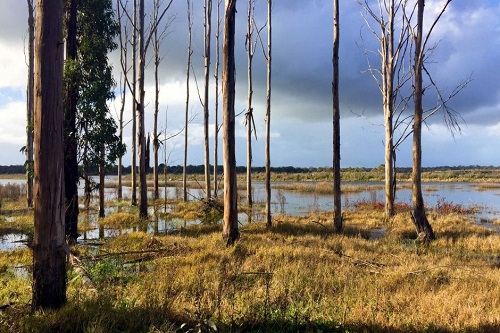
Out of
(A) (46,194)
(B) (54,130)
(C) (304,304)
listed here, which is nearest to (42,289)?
(A) (46,194)

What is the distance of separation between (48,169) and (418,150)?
1112 cm

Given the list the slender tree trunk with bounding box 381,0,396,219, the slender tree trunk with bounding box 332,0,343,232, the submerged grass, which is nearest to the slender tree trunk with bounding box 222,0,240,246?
the submerged grass

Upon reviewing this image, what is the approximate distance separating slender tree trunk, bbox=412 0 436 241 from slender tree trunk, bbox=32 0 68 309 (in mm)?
10556

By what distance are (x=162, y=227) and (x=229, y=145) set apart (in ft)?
20.5

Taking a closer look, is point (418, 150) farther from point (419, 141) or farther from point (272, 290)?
point (272, 290)

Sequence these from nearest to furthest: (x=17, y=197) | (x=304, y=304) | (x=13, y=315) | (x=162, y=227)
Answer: (x=13, y=315), (x=304, y=304), (x=162, y=227), (x=17, y=197)

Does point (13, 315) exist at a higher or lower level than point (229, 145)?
lower

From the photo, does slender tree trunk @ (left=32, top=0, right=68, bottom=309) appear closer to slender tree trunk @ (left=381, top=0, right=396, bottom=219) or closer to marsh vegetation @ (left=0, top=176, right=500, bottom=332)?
marsh vegetation @ (left=0, top=176, right=500, bottom=332)

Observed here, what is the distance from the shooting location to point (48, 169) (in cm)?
455

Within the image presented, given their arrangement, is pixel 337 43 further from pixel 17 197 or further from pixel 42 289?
pixel 17 197

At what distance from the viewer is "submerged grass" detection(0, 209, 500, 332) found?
4336 millimetres

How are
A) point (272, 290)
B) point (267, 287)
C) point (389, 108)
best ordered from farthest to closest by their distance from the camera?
point (389, 108), point (272, 290), point (267, 287)

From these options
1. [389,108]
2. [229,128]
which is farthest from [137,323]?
[389,108]

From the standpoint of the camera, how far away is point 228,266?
7.42 m
